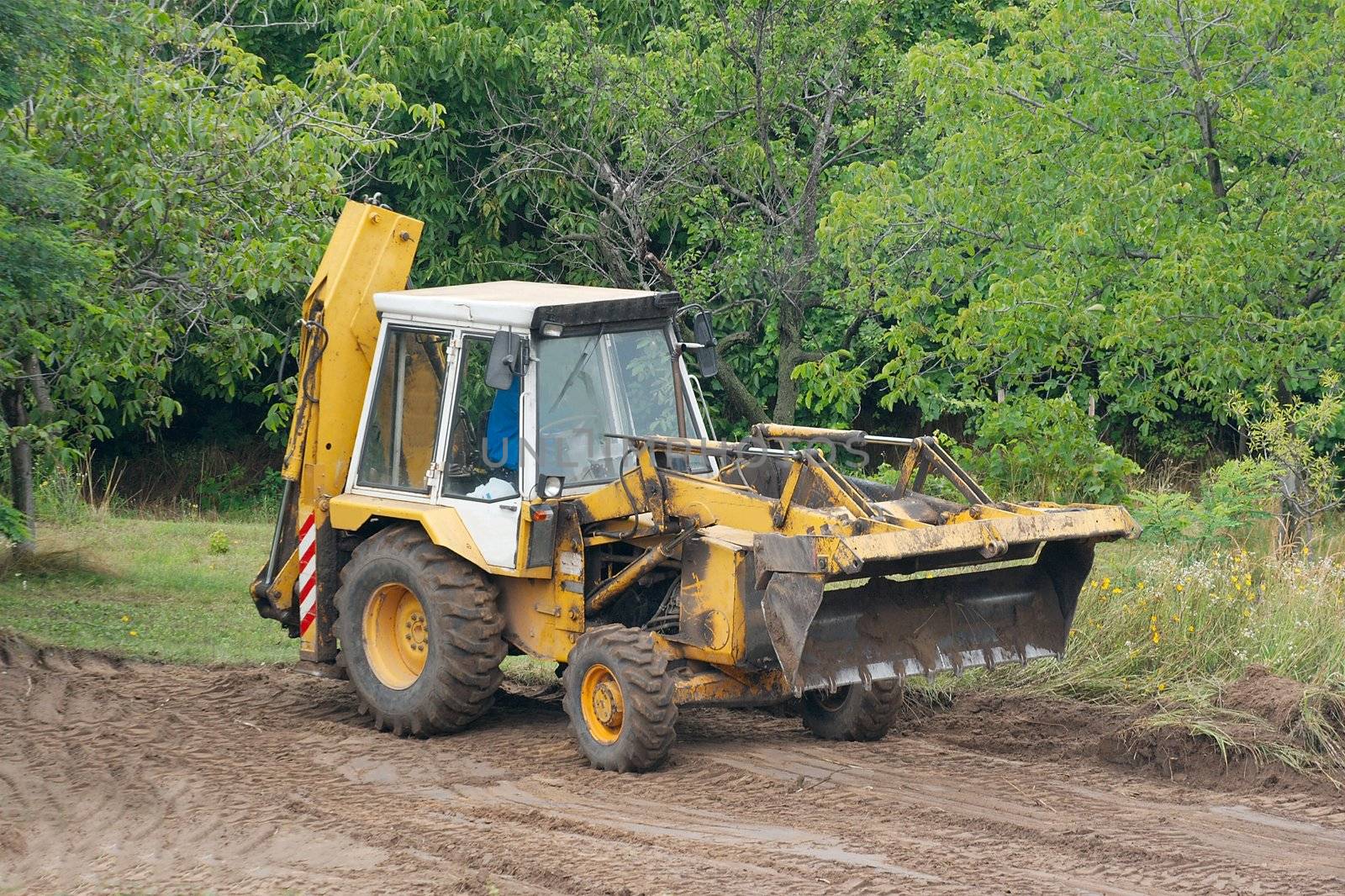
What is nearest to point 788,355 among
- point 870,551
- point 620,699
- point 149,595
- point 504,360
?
point 149,595

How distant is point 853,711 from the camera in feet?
28.4

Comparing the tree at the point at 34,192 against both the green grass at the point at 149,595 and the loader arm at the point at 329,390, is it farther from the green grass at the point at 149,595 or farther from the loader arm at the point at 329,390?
the green grass at the point at 149,595

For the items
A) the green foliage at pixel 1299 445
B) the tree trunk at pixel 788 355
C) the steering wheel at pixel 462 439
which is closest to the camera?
the steering wheel at pixel 462 439

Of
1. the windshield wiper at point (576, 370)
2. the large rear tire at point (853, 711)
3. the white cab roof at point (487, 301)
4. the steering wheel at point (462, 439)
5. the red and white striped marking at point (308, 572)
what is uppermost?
the white cab roof at point (487, 301)

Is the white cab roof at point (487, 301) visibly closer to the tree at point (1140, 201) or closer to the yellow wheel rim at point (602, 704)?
the yellow wheel rim at point (602, 704)

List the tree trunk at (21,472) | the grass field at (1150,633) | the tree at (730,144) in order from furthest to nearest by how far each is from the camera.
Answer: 1. the tree at (730,144)
2. the tree trunk at (21,472)
3. the grass field at (1150,633)

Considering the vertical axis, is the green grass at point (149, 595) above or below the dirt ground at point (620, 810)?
above

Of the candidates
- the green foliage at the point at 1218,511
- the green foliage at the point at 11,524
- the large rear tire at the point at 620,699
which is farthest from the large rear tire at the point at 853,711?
the green foliage at the point at 11,524

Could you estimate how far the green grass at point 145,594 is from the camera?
11.5 metres

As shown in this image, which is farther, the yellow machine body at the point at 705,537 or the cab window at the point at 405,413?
the cab window at the point at 405,413

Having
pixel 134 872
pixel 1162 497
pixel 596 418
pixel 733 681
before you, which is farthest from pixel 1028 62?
pixel 134 872

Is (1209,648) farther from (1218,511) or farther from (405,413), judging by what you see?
(405,413)

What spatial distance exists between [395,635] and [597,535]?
1598 millimetres

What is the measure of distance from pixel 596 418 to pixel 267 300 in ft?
39.4
